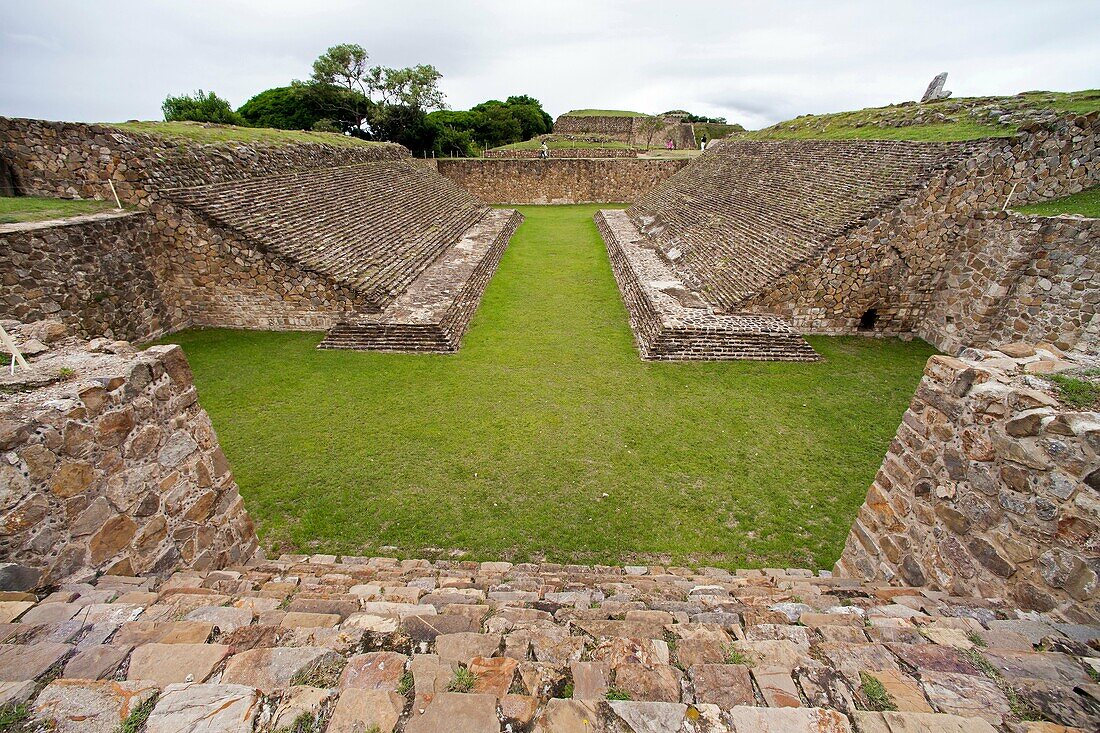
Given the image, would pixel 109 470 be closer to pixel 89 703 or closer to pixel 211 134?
pixel 89 703

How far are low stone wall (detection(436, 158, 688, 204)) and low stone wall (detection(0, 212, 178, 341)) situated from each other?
18.7m

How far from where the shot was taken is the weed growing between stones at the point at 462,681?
198 cm

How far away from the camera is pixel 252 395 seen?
7371 mm

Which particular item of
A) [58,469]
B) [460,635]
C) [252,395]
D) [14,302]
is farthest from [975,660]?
[14,302]

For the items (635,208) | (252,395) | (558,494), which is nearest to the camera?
(558,494)

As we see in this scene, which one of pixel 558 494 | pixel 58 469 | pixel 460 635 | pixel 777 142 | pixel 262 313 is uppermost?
pixel 777 142

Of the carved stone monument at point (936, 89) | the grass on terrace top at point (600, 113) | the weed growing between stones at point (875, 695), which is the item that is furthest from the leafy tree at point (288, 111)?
the weed growing between stones at point (875, 695)

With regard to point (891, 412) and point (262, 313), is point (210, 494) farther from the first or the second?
point (891, 412)

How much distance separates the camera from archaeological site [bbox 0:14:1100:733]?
203 centimetres

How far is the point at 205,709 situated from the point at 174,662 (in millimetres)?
398

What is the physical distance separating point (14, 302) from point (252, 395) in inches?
142

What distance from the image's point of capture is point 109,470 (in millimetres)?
2988

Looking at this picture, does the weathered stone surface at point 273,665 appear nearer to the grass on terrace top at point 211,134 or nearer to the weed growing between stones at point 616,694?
the weed growing between stones at point 616,694

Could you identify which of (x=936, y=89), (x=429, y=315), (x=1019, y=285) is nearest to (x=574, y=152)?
(x=936, y=89)
